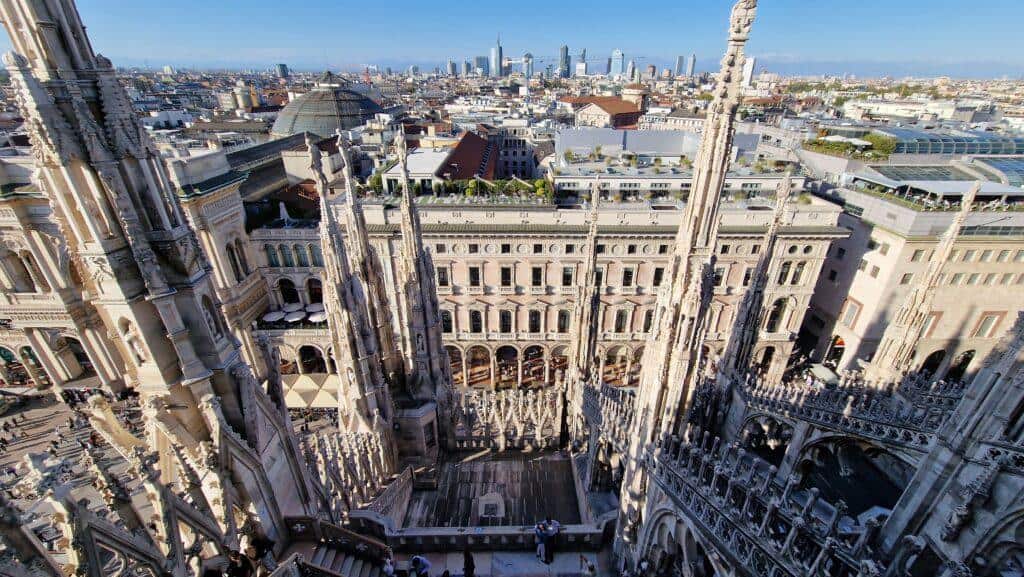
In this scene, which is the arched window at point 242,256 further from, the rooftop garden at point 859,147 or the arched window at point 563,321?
the rooftop garden at point 859,147

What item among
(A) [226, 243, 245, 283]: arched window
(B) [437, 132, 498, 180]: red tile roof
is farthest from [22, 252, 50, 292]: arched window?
(B) [437, 132, 498, 180]: red tile roof

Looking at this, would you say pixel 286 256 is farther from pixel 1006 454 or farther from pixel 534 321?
pixel 1006 454

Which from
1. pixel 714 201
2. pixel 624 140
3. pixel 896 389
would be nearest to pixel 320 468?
pixel 714 201

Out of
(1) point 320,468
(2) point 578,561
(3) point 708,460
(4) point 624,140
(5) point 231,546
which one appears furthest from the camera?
(4) point 624,140

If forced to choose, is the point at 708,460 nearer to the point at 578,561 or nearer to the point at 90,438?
the point at 578,561

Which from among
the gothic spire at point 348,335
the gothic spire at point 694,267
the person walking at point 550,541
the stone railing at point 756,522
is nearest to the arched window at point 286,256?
the gothic spire at point 348,335
